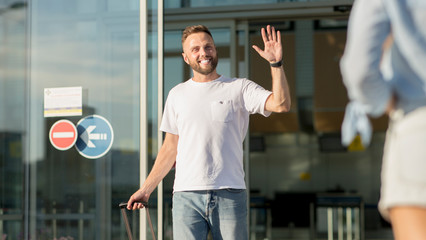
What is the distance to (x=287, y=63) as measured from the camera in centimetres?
1389

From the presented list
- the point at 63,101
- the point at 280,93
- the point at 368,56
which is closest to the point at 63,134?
the point at 63,101

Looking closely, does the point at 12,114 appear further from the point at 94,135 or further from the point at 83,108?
the point at 94,135

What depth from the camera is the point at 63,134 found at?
234 inches

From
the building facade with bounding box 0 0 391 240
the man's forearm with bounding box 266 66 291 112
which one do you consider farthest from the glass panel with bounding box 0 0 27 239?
the man's forearm with bounding box 266 66 291 112

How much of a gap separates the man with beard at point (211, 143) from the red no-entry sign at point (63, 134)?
216 centimetres

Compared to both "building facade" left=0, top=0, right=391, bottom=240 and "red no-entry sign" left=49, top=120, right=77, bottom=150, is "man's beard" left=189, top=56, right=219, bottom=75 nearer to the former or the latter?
"building facade" left=0, top=0, right=391, bottom=240

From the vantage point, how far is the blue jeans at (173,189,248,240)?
3.67 metres

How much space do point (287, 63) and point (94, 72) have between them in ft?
27.0

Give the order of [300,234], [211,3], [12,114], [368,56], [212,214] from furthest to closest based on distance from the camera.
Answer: [300,234] → [211,3] → [12,114] → [212,214] → [368,56]

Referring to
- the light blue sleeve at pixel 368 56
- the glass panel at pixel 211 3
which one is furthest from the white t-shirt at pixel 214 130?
the glass panel at pixel 211 3

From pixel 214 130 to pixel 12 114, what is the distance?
2.91m

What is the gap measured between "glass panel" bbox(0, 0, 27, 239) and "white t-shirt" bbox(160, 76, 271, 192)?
2.64 m

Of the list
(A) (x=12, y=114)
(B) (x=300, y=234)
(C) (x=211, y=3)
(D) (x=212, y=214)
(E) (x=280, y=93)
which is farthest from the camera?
(B) (x=300, y=234)

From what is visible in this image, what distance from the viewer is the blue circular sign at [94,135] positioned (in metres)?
5.84
